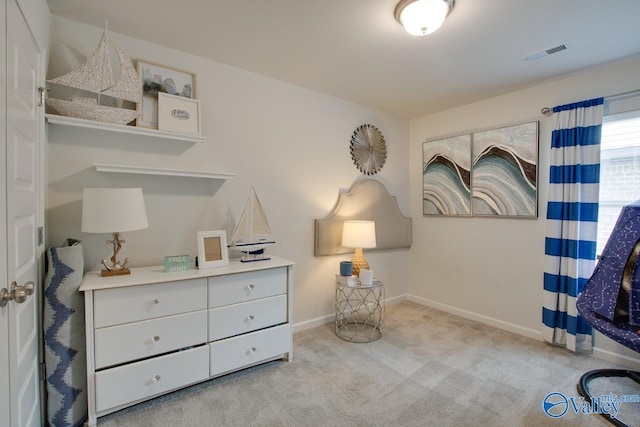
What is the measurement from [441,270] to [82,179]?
358 centimetres

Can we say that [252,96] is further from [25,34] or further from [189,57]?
[25,34]

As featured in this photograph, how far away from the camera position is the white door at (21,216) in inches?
43.7

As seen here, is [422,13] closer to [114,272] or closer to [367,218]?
[367,218]

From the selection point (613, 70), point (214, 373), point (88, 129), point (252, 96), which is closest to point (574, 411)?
point (214, 373)

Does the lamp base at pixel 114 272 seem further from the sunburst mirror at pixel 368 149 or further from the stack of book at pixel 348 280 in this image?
the sunburst mirror at pixel 368 149

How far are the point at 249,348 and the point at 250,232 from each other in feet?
2.82

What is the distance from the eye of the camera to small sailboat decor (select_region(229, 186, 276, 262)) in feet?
7.79

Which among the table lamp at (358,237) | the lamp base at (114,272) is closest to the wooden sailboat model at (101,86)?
the lamp base at (114,272)

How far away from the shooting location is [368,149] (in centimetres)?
353

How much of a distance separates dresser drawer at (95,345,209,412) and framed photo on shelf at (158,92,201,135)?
5.04ft

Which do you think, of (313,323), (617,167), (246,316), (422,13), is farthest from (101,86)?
(617,167)

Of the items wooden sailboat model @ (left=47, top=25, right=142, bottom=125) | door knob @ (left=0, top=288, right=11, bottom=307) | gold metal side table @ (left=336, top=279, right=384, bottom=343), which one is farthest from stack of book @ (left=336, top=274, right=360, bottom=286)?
door knob @ (left=0, top=288, right=11, bottom=307)

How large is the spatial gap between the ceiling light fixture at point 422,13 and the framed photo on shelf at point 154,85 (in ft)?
5.23

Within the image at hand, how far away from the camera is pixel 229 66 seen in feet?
8.34
